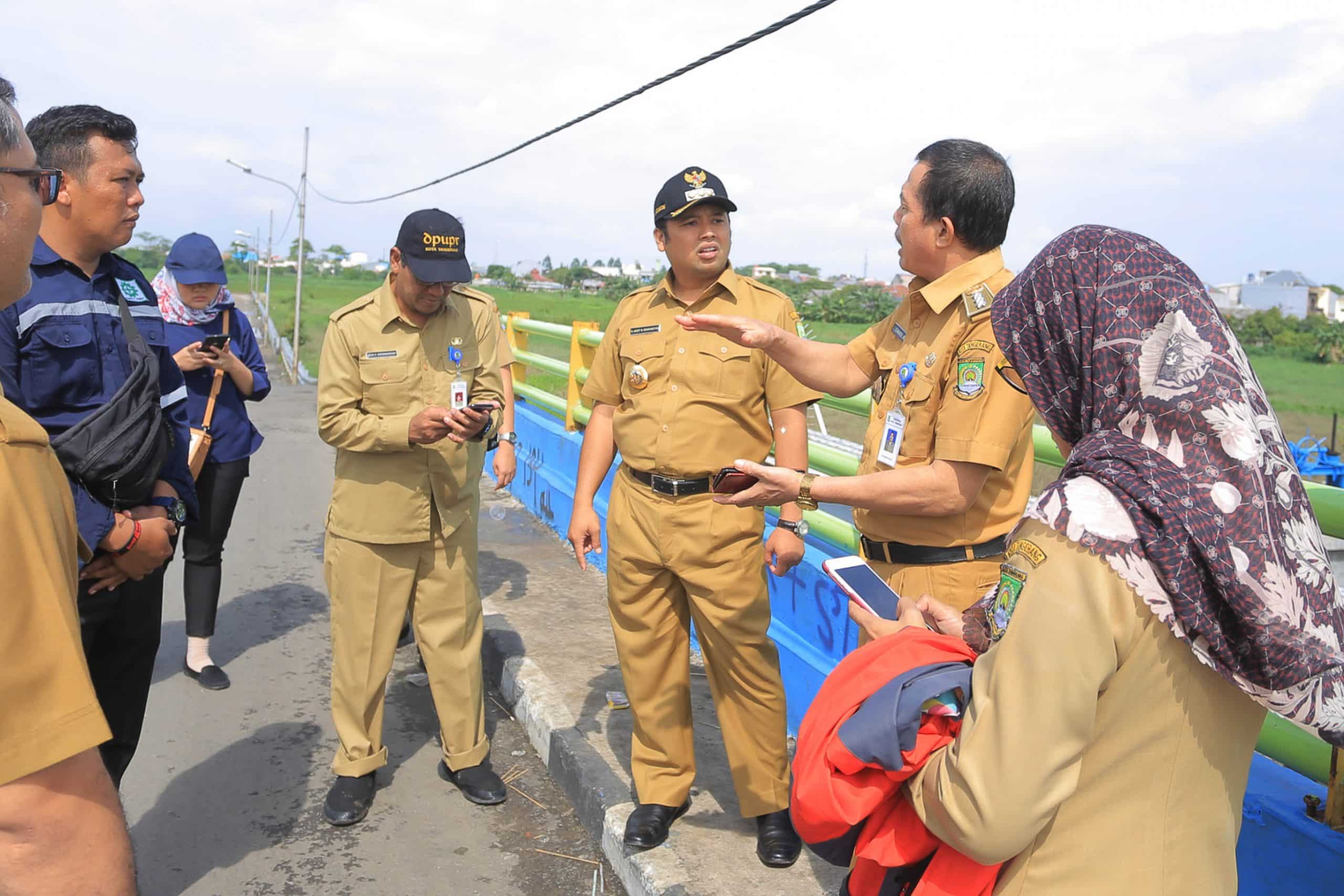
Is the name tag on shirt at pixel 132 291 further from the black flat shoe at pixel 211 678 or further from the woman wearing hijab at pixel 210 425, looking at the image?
the black flat shoe at pixel 211 678

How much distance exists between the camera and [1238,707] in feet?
4.51

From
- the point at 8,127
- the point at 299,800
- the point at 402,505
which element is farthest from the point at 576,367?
the point at 8,127

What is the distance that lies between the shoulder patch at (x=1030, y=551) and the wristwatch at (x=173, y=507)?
2.36 m

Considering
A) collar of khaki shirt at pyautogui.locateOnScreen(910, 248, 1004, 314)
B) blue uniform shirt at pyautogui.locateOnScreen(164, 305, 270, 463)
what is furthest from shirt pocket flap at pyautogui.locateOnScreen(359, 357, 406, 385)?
collar of khaki shirt at pyautogui.locateOnScreen(910, 248, 1004, 314)

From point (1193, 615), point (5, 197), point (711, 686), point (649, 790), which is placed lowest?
point (649, 790)

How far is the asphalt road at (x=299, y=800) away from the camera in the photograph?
317 cm

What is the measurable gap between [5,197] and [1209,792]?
1916 millimetres

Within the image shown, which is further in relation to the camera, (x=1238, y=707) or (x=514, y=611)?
(x=514, y=611)

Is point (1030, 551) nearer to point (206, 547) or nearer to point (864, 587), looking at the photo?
point (864, 587)

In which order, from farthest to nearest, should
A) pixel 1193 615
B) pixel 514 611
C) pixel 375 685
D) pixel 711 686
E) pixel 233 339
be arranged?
pixel 514 611 → pixel 233 339 → pixel 375 685 → pixel 711 686 → pixel 1193 615

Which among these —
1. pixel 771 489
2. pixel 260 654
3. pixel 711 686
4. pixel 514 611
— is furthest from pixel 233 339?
pixel 771 489

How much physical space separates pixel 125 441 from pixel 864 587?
Result: 192 cm

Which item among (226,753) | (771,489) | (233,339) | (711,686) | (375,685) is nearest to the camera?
(771,489)

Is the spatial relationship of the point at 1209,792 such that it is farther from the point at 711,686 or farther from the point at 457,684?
the point at 457,684
